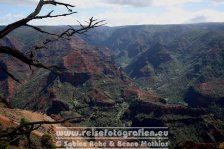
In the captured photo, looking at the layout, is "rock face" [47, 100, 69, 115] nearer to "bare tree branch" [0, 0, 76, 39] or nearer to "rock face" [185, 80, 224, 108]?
"rock face" [185, 80, 224, 108]

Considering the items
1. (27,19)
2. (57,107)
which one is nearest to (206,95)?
(57,107)

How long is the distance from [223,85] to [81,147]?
135093 mm

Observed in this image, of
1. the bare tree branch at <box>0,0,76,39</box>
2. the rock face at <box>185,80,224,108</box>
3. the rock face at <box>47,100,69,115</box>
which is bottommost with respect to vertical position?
the rock face at <box>185,80,224,108</box>

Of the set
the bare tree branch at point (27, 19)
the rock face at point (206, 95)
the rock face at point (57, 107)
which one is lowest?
the rock face at point (206, 95)

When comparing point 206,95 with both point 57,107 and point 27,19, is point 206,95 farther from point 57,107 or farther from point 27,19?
point 27,19

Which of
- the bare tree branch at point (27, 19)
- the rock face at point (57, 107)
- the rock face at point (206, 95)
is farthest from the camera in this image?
the rock face at point (206, 95)

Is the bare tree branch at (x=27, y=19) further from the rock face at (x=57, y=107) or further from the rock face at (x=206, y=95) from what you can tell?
the rock face at (x=206, y=95)

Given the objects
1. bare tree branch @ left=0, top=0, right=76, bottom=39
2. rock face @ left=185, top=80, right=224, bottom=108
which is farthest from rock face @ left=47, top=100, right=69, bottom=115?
bare tree branch @ left=0, top=0, right=76, bottom=39

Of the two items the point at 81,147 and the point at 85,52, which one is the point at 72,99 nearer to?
the point at 85,52

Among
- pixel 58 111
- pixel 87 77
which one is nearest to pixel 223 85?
pixel 87 77

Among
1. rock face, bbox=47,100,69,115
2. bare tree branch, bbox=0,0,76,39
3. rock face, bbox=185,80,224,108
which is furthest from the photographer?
rock face, bbox=185,80,224,108

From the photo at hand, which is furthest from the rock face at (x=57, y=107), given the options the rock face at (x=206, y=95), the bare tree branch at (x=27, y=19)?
the bare tree branch at (x=27, y=19)

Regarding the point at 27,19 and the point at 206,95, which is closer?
the point at 27,19

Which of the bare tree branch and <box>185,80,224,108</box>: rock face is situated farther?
<box>185,80,224,108</box>: rock face
